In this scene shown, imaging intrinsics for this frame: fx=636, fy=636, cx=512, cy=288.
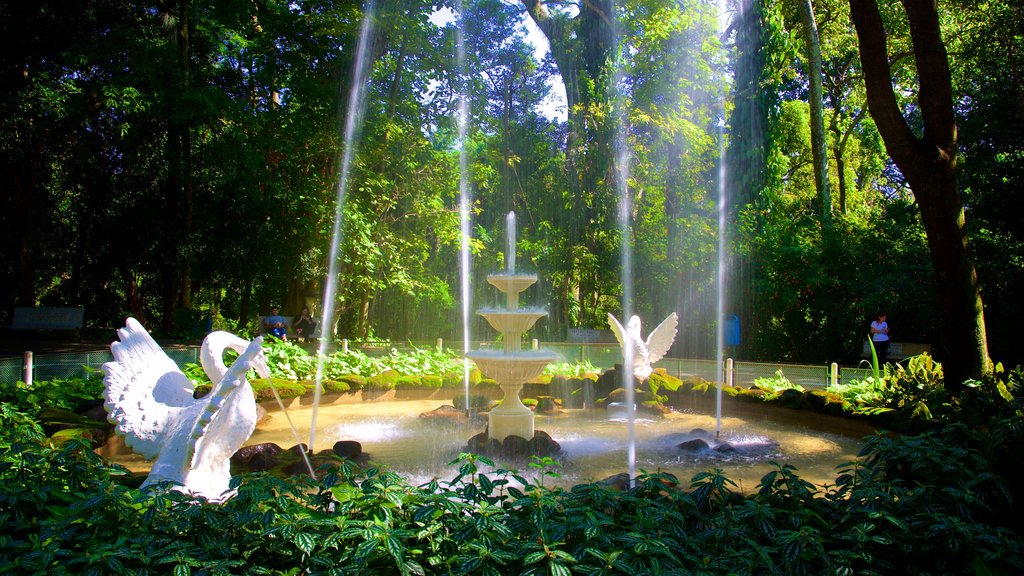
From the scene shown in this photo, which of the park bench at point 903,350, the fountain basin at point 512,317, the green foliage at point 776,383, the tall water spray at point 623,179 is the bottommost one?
the green foliage at point 776,383

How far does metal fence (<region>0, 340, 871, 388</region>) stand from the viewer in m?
7.58

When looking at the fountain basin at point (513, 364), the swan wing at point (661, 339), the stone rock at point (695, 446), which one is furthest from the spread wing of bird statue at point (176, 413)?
the swan wing at point (661, 339)

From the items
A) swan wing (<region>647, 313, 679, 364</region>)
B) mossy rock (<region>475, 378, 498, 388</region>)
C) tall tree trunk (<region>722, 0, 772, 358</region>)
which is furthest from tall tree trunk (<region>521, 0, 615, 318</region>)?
swan wing (<region>647, 313, 679, 364</region>)

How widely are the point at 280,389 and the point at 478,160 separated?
537 inches

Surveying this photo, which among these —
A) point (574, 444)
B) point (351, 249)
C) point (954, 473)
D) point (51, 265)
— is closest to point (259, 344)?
point (954, 473)

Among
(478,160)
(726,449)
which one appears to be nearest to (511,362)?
(726,449)

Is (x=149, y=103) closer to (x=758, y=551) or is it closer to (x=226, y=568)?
(x=226, y=568)

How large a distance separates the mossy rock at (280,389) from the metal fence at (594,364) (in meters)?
1.27

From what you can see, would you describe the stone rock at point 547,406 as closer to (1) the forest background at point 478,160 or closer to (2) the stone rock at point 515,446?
(2) the stone rock at point 515,446

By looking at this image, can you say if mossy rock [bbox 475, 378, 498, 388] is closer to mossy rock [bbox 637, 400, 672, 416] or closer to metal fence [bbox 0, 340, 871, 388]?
metal fence [bbox 0, 340, 871, 388]

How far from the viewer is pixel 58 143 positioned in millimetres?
17797

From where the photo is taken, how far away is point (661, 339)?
938 centimetres

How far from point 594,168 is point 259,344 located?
1525 cm

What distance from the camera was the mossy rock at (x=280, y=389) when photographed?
8797 mm
